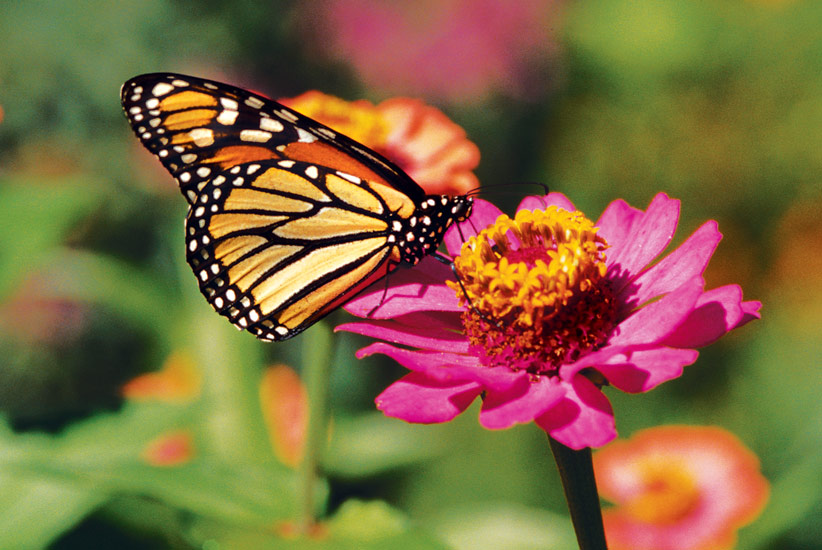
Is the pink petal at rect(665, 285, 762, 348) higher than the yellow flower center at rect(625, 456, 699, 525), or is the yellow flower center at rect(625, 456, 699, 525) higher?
the yellow flower center at rect(625, 456, 699, 525)

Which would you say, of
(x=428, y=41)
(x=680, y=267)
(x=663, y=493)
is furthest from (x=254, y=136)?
(x=428, y=41)

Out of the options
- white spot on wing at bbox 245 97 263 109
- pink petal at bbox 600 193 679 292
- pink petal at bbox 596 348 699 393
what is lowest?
pink petal at bbox 596 348 699 393

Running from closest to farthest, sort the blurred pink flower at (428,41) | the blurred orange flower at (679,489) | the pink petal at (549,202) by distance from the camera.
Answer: the pink petal at (549,202), the blurred orange flower at (679,489), the blurred pink flower at (428,41)

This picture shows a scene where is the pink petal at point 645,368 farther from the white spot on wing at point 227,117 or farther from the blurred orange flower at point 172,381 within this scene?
the blurred orange flower at point 172,381

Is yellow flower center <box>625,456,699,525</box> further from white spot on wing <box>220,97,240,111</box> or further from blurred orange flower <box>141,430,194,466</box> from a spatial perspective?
white spot on wing <box>220,97,240,111</box>

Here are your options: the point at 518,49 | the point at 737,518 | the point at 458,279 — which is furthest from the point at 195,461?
the point at 518,49

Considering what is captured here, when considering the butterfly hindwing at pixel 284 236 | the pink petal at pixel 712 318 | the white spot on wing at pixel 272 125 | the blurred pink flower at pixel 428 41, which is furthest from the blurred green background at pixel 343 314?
the pink petal at pixel 712 318

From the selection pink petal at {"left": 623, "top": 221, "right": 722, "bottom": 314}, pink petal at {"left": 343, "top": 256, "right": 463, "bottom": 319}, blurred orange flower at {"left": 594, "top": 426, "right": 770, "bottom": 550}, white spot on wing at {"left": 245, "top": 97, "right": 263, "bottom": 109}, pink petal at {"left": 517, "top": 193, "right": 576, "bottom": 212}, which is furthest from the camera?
blurred orange flower at {"left": 594, "top": 426, "right": 770, "bottom": 550}

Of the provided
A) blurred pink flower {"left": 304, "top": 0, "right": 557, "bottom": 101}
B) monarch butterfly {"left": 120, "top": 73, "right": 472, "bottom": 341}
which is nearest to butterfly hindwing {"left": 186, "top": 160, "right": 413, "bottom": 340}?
monarch butterfly {"left": 120, "top": 73, "right": 472, "bottom": 341}
